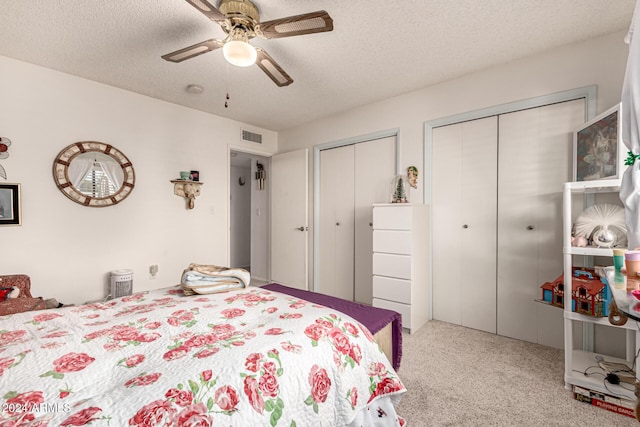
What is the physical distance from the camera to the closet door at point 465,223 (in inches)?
104

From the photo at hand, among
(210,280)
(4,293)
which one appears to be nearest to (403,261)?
(210,280)

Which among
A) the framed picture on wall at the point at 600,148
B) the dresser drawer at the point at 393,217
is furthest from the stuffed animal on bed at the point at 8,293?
the framed picture on wall at the point at 600,148

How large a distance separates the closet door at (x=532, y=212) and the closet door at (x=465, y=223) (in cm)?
9

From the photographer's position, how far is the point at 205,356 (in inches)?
37.2

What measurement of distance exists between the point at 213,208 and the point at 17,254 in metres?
1.81

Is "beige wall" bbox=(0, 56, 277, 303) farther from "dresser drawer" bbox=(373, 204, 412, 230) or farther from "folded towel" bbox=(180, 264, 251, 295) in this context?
"dresser drawer" bbox=(373, 204, 412, 230)

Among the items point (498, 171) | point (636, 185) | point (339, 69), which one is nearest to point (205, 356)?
point (636, 185)

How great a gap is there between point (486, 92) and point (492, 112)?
0.68ft

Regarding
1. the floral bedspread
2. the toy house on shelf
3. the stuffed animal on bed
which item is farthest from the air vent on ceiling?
the toy house on shelf

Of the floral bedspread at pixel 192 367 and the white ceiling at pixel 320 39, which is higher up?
the white ceiling at pixel 320 39

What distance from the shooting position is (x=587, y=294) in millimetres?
1724

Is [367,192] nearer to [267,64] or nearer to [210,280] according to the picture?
[267,64]

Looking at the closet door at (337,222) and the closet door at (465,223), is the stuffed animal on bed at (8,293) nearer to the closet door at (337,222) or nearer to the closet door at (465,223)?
the closet door at (337,222)

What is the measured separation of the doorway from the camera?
15.7ft
